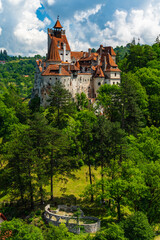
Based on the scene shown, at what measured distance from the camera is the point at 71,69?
65.0 m

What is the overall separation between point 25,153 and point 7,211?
10133mm

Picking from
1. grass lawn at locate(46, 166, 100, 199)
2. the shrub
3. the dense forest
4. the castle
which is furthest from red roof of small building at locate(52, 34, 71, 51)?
the shrub

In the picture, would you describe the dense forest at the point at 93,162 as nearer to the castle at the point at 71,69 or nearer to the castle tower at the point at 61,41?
the castle at the point at 71,69

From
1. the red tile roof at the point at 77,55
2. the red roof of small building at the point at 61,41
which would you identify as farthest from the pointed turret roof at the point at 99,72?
the red roof of small building at the point at 61,41

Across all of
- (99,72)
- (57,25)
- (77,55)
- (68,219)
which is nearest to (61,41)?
(57,25)

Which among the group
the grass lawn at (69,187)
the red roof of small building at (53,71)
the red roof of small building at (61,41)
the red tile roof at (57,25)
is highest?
the red tile roof at (57,25)

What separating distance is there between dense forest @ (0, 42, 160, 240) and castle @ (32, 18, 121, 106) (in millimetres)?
4519

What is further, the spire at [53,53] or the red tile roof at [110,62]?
the red tile roof at [110,62]

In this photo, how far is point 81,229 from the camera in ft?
106

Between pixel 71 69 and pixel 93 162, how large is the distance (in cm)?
2940

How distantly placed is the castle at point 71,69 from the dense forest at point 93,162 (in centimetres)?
452

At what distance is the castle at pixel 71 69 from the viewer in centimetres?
6159

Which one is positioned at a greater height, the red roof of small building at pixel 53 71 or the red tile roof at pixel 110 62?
the red tile roof at pixel 110 62

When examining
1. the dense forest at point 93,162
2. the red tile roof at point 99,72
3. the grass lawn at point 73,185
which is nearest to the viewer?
the dense forest at point 93,162
